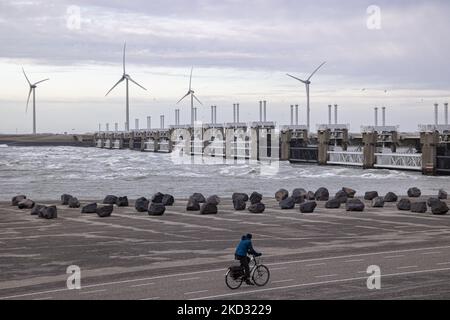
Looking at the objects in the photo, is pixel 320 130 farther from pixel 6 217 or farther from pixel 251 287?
pixel 251 287

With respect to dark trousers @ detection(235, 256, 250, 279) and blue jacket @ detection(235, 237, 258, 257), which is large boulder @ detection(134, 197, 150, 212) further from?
blue jacket @ detection(235, 237, 258, 257)

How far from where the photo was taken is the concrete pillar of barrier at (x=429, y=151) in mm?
127625

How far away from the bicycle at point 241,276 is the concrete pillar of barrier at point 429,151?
102572 mm

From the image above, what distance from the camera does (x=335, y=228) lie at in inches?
2021

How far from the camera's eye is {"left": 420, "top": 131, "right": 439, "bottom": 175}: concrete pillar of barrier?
128 meters

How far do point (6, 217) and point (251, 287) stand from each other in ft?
117

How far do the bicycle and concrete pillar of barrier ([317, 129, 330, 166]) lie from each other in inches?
5616

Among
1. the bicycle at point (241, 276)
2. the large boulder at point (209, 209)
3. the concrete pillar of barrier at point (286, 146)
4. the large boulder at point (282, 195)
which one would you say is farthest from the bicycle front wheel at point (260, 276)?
the concrete pillar of barrier at point (286, 146)

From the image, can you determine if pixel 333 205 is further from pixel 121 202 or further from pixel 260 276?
pixel 260 276

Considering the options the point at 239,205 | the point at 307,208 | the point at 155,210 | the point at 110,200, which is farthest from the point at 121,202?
the point at 307,208

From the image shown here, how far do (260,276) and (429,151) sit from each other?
105 meters

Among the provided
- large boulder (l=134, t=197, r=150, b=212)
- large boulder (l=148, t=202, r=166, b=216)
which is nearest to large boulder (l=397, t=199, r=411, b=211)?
large boulder (l=148, t=202, r=166, b=216)
